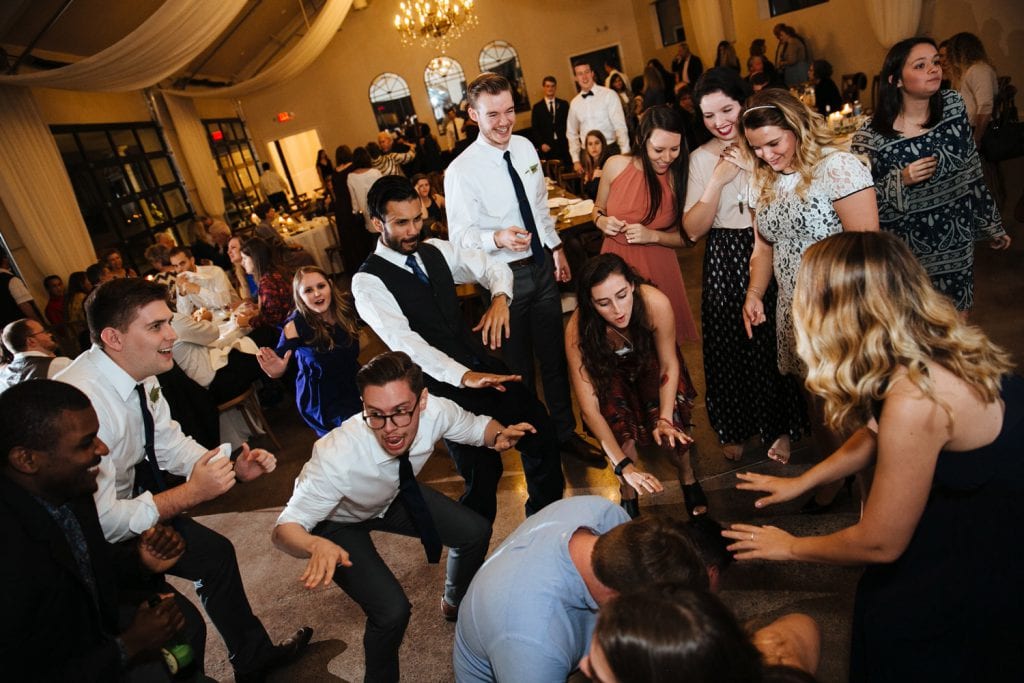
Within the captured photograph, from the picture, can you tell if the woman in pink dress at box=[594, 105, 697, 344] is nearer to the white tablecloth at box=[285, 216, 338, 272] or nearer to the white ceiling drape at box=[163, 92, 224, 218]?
the white tablecloth at box=[285, 216, 338, 272]

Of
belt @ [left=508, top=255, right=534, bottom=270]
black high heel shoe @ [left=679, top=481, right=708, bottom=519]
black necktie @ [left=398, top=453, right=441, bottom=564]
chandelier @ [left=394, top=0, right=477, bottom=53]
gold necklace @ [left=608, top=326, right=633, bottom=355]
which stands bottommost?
black high heel shoe @ [left=679, top=481, right=708, bottom=519]

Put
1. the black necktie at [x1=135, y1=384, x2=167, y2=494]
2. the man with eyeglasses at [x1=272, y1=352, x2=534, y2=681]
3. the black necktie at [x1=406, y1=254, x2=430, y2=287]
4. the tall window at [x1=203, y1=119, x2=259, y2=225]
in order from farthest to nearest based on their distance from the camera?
the tall window at [x1=203, y1=119, x2=259, y2=225], the black necktie at [x1=406, y1=254, x2=430, y2=287], the black necktie at [x1=135, y1=384, x2=167, y2=494], the man with eyeglasses at [x1=272, y1=352, x2=534, y2=681]

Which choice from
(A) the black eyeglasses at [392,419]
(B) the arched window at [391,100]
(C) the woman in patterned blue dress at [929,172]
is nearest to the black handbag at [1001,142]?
(C) the woman in patterned blue dress at [929,172]

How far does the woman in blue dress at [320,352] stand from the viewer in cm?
308

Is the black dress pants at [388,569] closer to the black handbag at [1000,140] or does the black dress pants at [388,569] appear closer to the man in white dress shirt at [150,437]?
the man in white dress shirt at [150,437]

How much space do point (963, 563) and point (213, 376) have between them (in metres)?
3.72

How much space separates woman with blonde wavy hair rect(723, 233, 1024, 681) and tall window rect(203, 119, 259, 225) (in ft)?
37.1

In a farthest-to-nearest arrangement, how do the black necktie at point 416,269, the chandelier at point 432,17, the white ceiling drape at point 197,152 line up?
the white ceiling drape at point 197,152, the chandelier at point 432,17, the black necktie at point 416,269

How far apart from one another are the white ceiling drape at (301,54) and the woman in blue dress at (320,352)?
7695mm

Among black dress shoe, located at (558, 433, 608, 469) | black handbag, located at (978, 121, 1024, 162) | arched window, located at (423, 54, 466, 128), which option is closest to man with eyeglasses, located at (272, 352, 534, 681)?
black dress shoe, located at (558, 433, 608, 469)

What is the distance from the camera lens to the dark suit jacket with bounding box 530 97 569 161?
8438 millimetres

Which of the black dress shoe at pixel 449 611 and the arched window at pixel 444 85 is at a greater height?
the arched window at pixel 444 85

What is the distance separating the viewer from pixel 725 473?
2.70m

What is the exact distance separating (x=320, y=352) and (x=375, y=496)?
4.17 ft
